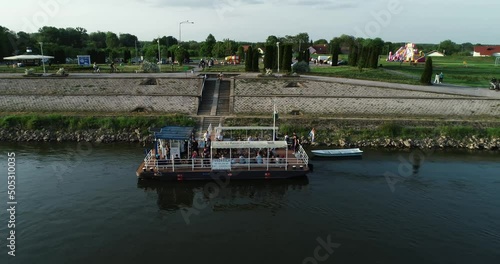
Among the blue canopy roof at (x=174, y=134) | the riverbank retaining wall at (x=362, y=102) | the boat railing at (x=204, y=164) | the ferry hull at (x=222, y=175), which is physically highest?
the riverbank retaining wall at (x=362, y=102)

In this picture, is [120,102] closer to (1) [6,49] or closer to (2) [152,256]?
(2) [152,256]

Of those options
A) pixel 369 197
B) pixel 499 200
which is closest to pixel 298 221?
pixel 369 197

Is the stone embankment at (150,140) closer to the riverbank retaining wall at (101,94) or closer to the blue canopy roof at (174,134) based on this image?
the riverbank retaining wall at (101,94)

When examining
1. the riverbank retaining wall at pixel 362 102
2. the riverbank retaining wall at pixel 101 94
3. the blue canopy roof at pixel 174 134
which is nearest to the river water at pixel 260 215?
the blue canopy roof at pixel 174 134

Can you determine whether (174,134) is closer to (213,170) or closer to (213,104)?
(213,170)

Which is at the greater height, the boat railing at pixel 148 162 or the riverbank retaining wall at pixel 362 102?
the riverbank retaining wall at pixel 362 102

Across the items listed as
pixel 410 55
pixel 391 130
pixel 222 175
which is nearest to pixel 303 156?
pixel 222 175

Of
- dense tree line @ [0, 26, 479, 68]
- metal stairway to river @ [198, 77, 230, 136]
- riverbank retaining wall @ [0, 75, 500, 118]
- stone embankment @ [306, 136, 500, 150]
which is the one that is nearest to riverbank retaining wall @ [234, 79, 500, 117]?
riverbank retaining wall @ [0, 75, 500, 118]
